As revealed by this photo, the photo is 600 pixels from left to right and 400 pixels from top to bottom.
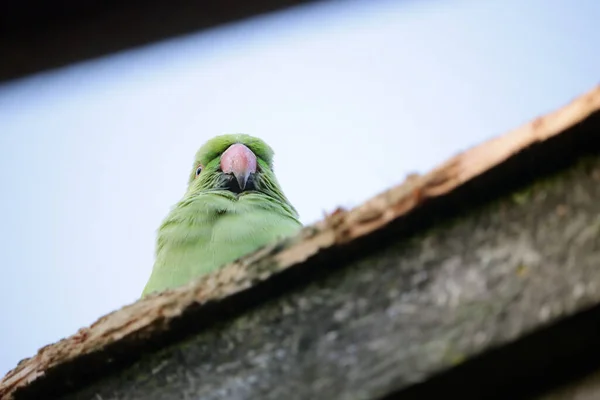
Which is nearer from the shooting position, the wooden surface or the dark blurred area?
the dark blurred area

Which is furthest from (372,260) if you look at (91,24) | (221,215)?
(221,215)

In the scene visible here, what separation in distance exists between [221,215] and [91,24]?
2.14 m

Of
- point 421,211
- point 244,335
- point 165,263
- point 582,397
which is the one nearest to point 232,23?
point 421,211

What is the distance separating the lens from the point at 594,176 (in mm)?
963

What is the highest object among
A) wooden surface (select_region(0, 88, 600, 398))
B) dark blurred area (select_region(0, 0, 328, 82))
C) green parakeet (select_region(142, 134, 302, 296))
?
green parakeet (select_region(142, 134, 302, 296))

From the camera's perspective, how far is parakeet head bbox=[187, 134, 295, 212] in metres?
3.16

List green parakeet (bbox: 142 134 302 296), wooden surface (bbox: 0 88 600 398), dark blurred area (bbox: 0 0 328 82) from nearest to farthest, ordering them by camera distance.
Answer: dark blurred area (bbox: 0 0 328 82)
wooden surface (bbox: 0 88 600 398)
green parakeet (bbox: 142 134 302 296)

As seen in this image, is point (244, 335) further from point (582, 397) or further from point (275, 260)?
point (582, 397)

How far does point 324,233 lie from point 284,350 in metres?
0.20

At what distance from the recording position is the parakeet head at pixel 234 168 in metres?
3.16

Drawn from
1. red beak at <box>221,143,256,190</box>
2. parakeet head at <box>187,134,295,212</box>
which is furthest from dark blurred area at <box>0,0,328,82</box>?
red beak at <box>221,143,256,190</box>

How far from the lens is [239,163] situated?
127 inches

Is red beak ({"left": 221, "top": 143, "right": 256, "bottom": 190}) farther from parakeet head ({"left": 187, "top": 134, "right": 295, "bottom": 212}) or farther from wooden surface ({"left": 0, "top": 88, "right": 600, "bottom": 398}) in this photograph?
wooden surface ({"left": 0, "top": 88, "right": 600, "bottom": 398})

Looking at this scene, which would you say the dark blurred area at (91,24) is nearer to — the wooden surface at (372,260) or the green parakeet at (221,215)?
the wooden surface at (372,260)
